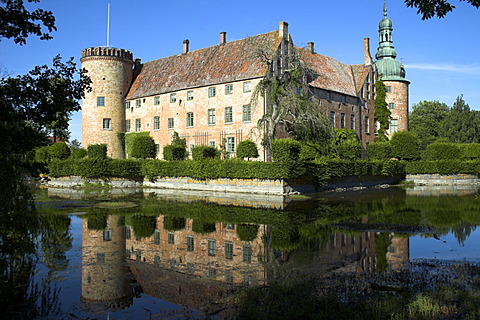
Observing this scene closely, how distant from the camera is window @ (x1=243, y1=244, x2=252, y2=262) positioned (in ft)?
29.9

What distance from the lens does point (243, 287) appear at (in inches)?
273

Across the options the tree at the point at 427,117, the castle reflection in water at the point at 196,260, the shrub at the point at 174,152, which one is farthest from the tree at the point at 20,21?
the tree at the point at 427,117

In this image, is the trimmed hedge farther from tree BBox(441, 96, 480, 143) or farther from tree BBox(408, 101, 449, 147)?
tree BBox(408, 101, 449, 147)

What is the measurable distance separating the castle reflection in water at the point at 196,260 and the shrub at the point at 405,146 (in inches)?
1101

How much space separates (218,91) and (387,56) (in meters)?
22.1

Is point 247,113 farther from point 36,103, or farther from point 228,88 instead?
point 36,103

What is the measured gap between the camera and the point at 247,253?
9.72m

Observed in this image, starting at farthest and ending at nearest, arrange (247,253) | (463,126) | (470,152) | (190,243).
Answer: (463,126) < (470,152) < (190,243) < (247,253)

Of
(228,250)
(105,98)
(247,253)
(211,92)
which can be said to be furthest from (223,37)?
(247,253)

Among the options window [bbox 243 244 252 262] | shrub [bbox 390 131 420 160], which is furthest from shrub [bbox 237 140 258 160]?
window [bbox 243 244 252 262]

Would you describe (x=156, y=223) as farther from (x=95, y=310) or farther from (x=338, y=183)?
(x=338, y=183)

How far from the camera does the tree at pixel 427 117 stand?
2581 inches

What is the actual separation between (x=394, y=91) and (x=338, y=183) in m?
20.7

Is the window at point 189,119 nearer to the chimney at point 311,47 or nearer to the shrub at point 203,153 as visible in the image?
the shrub at point 203,153
